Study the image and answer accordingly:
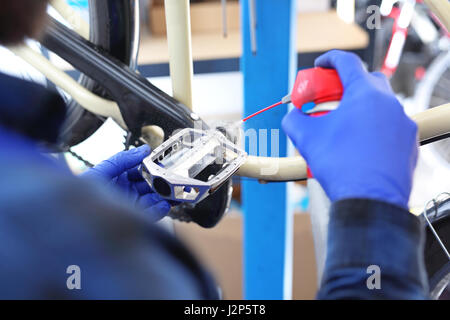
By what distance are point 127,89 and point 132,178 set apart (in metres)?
0.11

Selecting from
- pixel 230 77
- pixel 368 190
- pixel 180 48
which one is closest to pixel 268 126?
pixel 180 48

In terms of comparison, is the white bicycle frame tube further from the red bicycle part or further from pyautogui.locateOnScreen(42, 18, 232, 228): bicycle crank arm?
the red bicycle part

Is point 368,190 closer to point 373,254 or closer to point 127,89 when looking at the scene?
point 373,254

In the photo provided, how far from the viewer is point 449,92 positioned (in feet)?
4.88

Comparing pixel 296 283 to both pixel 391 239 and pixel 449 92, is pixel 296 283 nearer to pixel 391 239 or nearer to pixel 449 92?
pixel 391 239

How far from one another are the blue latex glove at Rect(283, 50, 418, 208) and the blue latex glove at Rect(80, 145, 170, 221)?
0.58 feet

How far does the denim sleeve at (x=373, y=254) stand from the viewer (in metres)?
0.34

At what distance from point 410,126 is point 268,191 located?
0.41 m

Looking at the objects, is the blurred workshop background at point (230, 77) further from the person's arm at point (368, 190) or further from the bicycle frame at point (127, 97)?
the person's arm at point (368, 190)

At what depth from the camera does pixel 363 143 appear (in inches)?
15.0

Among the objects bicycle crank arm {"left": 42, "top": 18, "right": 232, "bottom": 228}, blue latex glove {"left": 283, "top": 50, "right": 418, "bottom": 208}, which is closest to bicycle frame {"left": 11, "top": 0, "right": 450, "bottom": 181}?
bicycle crank arm {"left": 42, "top": 18, "right": 232, "bottom": 228}

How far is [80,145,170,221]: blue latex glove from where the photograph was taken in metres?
0.50

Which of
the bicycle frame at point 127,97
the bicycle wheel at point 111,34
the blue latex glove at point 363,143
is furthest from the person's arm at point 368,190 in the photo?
the bicycle wheel at point 111,34

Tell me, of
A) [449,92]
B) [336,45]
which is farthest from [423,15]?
[336,45]
